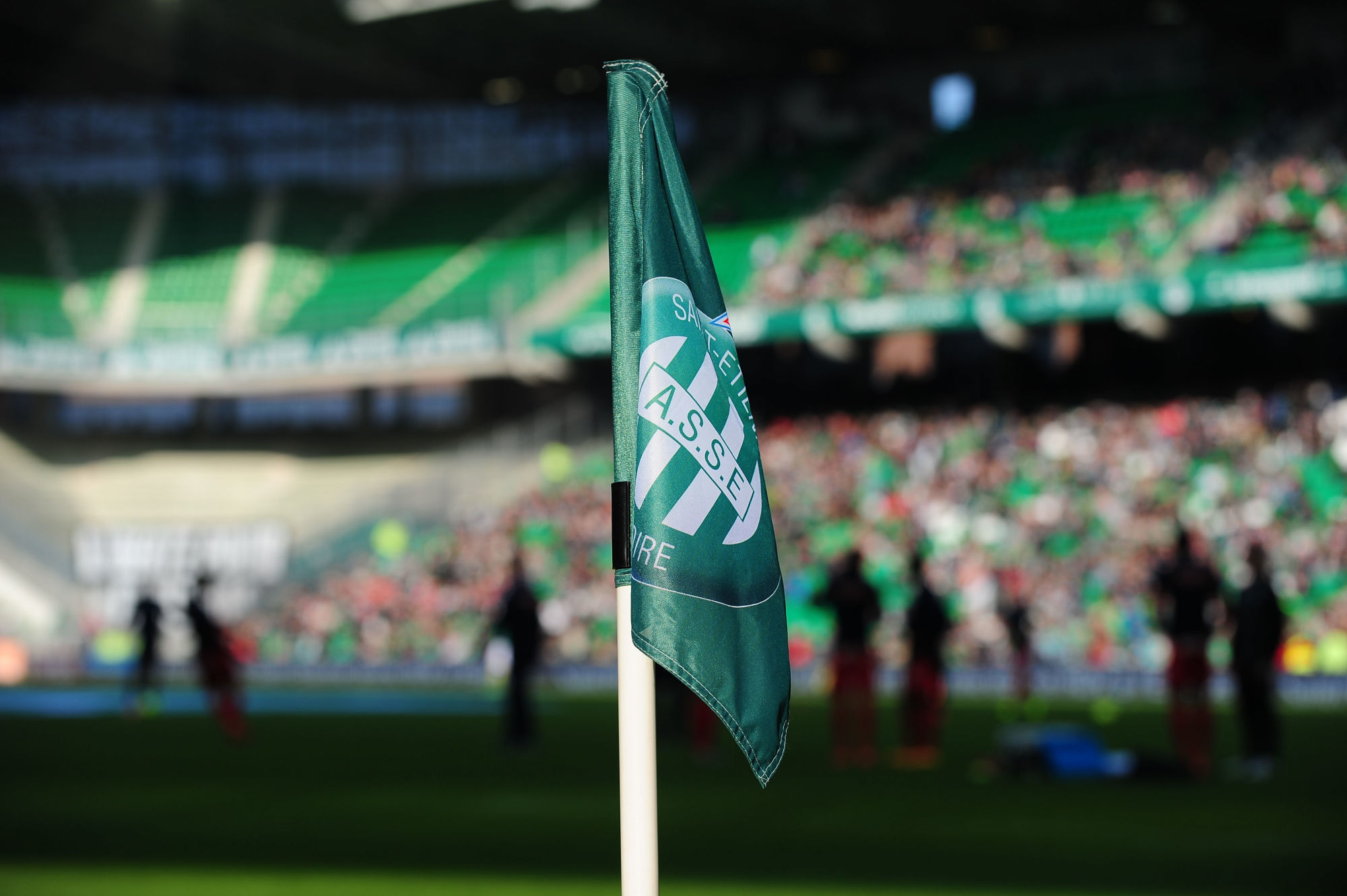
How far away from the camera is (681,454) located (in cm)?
394

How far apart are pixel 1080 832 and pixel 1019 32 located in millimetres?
37010

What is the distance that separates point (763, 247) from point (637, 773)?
4201 centimetres

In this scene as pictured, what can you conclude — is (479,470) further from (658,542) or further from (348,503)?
(658,542)

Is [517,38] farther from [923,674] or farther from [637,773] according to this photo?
[637,773]

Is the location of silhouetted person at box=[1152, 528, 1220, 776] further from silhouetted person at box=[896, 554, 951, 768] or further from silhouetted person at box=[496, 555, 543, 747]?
silhouetted person at box=[496, 555, 543, 747]

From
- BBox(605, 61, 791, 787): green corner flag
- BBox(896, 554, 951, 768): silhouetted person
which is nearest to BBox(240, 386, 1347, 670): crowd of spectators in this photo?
BBox(896, 554, 951, 768): silhouetted person

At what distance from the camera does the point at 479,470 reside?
45.8 metres

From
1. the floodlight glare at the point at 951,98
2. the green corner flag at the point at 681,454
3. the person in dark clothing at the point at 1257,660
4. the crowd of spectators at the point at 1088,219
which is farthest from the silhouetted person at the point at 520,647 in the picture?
the floodlight glare at the point at 951,98

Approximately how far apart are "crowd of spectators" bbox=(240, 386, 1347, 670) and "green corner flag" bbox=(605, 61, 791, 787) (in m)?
26.0

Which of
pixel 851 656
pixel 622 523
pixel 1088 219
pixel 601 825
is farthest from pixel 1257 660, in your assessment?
pixel 1088 219

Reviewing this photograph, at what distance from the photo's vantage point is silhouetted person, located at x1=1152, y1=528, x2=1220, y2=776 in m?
16.2

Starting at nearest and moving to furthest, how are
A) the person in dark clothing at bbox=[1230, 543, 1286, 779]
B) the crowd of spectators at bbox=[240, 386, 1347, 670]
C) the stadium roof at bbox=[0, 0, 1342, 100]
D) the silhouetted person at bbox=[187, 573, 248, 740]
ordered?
1. the person in dark clothing at bbox=[1230, 543, 1286, 779]
2. the silhouetted person at bbox=[187, 573, 248, 740]
3. the crowd of spectators at bbox=[240, 386, 1347, 670]
4. the stadium roof at bbox=[0, 0, 1342, 100]

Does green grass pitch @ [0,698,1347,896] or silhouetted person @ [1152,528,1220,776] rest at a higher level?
silhouetted person @ [1152,528,1220,776]

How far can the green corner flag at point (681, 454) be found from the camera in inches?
154
